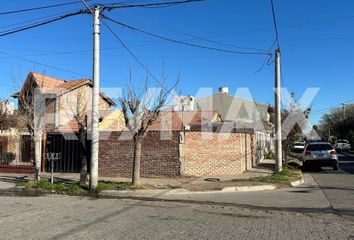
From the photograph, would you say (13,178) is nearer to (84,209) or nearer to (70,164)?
(70,164)

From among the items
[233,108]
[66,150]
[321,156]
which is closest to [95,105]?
[66,150]

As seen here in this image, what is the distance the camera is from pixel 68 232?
7812 mm

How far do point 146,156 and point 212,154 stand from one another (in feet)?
9.41

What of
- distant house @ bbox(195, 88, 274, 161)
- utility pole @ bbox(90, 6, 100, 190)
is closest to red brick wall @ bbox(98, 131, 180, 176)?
utility pole @ bbox(90, 6, 100, 190)

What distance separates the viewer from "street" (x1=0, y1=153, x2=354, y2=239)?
25.4ft

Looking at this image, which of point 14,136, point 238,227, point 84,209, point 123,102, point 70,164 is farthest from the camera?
point 14,136

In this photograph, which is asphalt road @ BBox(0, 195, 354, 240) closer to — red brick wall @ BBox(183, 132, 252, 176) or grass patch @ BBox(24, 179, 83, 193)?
grass patch @ BBox(24, 179, 83, 193)

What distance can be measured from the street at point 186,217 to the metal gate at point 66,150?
642 cm

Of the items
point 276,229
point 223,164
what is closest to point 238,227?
point 276,229

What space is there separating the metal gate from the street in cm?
642

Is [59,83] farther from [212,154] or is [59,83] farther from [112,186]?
[112,186]

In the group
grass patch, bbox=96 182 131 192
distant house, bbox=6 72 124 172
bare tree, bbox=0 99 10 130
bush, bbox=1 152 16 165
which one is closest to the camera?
grass patch, bbox=96 182 131 192

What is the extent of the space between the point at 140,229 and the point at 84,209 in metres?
3.09

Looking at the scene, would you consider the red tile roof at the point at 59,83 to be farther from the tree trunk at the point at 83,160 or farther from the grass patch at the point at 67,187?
the grass patch at the point at 67,187
